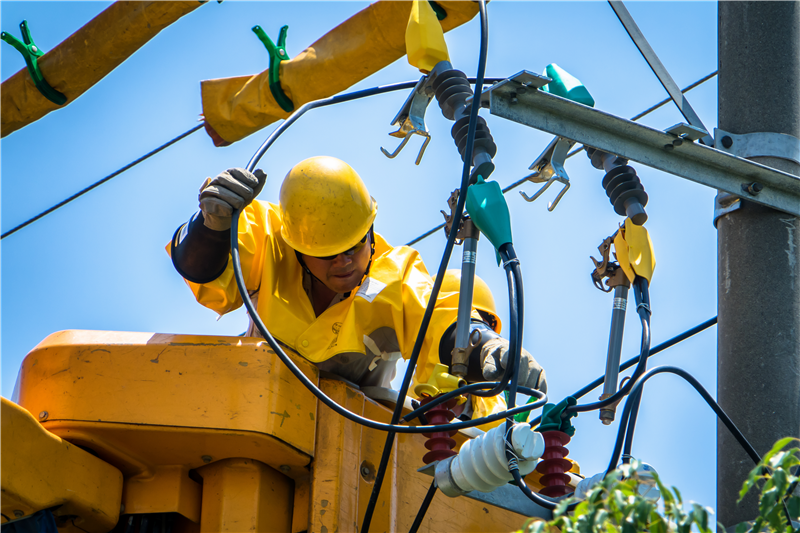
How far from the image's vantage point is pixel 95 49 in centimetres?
483

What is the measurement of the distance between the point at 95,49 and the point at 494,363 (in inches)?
113

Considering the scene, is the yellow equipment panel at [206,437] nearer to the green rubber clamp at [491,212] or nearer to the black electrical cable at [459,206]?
the black electrical cable at [459,206]

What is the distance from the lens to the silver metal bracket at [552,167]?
2.89 m

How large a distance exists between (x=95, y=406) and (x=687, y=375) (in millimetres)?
1785

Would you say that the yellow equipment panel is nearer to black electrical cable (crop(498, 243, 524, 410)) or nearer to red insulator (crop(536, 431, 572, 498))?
red insulator (crop(536, 431, 572, 498))

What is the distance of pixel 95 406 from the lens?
2883 millimetres

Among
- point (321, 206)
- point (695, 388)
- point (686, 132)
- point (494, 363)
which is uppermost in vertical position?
point (321, 206)

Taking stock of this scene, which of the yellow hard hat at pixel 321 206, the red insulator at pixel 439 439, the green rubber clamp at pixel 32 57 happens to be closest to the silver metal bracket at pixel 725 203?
the red insulator at pixel 439 439

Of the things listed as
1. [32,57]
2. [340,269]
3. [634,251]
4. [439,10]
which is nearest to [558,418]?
[634,251]

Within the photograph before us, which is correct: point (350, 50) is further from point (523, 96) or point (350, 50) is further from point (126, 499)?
point (126, 499)

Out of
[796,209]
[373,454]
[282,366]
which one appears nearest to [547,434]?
[373,454]

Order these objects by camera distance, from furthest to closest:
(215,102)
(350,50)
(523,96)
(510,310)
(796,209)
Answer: (215,102)
(350,50)
(796,209)
(523,96)
(510,310)

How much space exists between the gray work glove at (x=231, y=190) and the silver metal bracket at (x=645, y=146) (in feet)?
3.18

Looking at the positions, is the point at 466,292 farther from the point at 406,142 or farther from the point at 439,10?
the point at 439,10
